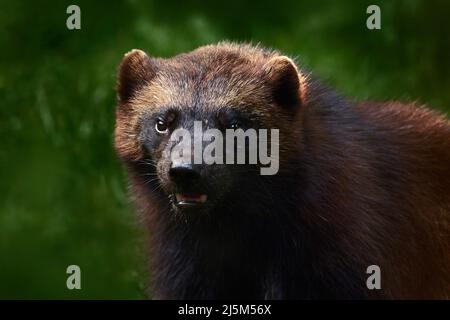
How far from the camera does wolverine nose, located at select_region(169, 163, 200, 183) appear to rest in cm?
618

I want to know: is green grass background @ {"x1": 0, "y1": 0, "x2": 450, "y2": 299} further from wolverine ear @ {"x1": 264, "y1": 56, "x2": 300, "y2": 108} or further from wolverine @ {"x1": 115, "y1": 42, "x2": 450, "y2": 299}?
wolverine ear @ {"x1": 264, "y1": 56, "x2": 300, "y2": 108}

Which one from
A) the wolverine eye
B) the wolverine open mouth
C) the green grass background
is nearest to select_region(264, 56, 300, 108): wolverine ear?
the wolverine eye

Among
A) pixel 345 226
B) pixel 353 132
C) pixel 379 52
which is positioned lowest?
pixel 345 226

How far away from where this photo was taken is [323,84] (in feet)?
23.5

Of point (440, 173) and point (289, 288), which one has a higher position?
point (440, 173)

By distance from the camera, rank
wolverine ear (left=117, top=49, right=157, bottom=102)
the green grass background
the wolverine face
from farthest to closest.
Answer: the green grass background
wolverine ear (left=117, top=49, right=157, bottom=102)
the wolverine face

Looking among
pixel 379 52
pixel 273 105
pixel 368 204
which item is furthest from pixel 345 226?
pixel 379 52

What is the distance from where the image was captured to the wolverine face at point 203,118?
6.34m

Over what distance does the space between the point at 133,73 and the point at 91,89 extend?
2966 mm

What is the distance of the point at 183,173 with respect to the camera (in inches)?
244

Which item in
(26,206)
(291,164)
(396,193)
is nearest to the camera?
(291,164)

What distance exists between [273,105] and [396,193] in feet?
2.91

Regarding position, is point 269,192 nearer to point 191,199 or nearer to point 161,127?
point 191,199
